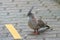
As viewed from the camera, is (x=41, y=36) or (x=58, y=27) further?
(x=58, y=27)

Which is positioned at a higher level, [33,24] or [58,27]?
[33,24]

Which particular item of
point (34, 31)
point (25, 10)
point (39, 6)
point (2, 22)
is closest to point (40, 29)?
point (34, 31)

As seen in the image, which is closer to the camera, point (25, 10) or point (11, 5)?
point (25, 10)

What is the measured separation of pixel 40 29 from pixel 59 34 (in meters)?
0.60

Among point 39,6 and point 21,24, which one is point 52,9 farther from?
point 21,24

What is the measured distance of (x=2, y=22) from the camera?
8.30m

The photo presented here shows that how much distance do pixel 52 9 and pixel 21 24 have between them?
2.77m

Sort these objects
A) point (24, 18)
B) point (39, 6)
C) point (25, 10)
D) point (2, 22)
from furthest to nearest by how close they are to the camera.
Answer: point (39, 6) → point (25, 10) → point (24, 18) → point (2, 22)

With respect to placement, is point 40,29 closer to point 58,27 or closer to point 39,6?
point 58,27

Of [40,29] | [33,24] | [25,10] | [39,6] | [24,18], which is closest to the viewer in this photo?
[33,24]

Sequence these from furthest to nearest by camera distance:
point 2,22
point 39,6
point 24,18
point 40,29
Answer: point 39,6 < point 24,18 < point 2,22 < point 40,29

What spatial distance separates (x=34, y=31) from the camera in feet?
24.1

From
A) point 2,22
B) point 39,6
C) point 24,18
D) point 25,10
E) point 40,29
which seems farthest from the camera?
point 39,6

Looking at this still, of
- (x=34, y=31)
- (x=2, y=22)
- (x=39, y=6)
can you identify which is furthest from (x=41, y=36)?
(x=39, y=6)
